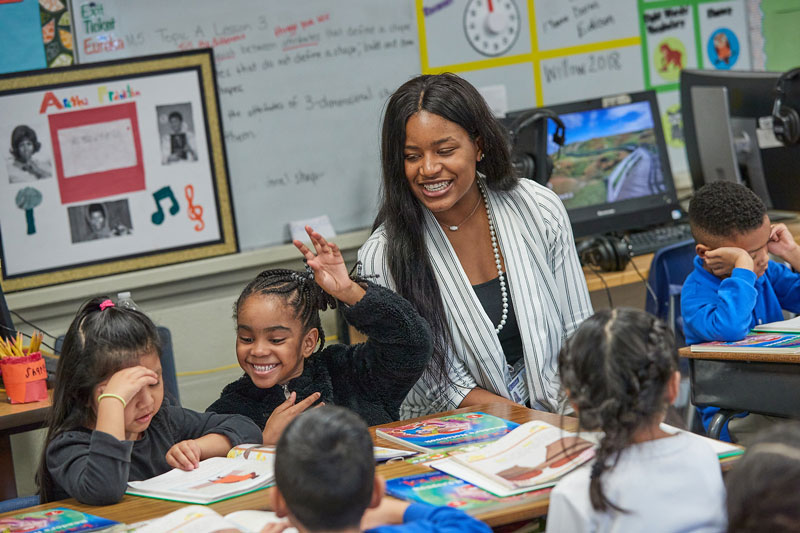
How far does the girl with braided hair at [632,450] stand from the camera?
1417mm

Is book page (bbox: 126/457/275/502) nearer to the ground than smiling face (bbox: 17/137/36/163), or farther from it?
nearer to the ground

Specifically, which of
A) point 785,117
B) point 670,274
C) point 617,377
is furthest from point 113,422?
point 785,117

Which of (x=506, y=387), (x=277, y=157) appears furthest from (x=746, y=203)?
(x=277, y=157)

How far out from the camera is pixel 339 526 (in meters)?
1.31

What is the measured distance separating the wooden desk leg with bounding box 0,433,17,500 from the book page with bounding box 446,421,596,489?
176cm

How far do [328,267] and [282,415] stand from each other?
1.06 ft

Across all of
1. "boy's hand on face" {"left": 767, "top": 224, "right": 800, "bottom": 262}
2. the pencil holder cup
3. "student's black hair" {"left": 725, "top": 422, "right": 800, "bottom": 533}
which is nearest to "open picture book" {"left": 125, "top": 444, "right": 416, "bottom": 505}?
"student's black hair" {"left": 725, "top": 422, "right": 800, "bottom": 533}

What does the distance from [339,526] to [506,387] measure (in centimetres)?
112

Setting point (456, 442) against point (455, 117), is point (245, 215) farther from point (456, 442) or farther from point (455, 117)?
point (456, 442)

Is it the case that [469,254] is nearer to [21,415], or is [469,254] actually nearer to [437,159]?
[437,159]

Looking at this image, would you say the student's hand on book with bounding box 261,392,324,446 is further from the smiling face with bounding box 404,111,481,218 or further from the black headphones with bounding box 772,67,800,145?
the black headphones with bounding box 772,67,800,145

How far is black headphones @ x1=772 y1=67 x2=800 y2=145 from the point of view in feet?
11.4

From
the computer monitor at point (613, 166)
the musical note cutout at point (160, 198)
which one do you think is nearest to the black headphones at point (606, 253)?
the computer monitor at point (613, 166)

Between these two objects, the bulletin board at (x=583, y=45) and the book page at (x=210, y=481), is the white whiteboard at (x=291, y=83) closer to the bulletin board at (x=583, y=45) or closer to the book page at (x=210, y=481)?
the bulletin board at (x=583, y=45)
